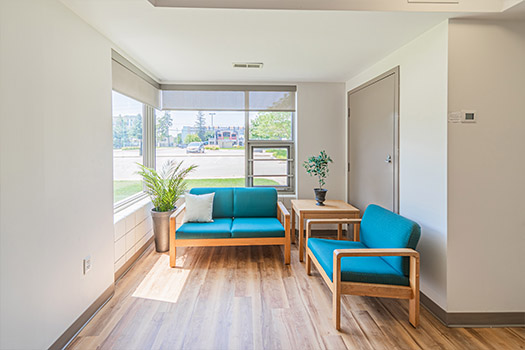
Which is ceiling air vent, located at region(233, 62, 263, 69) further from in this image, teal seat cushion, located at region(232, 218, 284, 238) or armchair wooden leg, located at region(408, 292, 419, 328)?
armchair wooden leg, located at region(408, 292, 419, 328)

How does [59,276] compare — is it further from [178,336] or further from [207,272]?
A: [207,272]

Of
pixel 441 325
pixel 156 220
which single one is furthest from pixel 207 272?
pixel 441 325

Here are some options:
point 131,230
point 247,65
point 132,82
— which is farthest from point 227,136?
point 131,230

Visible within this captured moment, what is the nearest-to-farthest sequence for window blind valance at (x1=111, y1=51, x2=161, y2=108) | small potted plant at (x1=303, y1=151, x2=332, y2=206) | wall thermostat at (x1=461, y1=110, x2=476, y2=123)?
wall thermostat at (x1=461, y1=110, x2=476, y2=123) → window blind valance at (x1=111, y1=51, x2=161, y2=108) → small potted plant at (x1=303, y1=151, x2=332, y2=206)

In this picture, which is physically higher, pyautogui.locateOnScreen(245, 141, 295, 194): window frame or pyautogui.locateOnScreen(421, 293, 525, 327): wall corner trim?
pyautogui.locateOnScreen(245, 141, 295, 194): window frame

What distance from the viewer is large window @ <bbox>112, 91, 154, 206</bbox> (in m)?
3.39

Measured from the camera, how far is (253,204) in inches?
166

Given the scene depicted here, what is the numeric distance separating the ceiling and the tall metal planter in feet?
6.17

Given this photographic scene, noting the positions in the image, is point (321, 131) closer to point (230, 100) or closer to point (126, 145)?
point (230, 100)

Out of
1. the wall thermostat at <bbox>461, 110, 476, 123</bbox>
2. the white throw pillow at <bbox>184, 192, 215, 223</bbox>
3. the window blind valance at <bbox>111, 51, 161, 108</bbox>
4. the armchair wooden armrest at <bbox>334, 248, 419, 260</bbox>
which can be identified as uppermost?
the window blind valance at <bbox>111, 51, 161, 108</bbox>

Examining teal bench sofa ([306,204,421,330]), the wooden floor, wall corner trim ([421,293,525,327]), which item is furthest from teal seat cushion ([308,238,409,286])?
wall corner trim ([421,293,525,327])

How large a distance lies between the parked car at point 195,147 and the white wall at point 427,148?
302cm

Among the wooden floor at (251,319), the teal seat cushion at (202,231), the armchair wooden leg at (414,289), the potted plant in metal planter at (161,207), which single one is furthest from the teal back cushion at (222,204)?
the armchair wooden leg at (414,289)

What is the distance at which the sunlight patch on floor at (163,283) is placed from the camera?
2.79m
